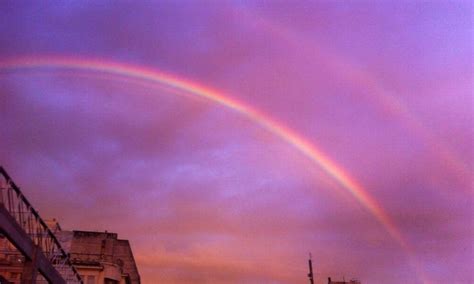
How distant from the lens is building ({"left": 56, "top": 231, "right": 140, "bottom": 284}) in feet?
166

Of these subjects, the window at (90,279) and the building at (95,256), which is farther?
the building at (95,256)

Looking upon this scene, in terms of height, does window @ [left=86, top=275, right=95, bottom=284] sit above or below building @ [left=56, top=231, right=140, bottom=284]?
below

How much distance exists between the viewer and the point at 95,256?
55.0 metres

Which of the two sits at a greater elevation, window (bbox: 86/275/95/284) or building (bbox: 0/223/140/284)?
building (bbox: 0/223/140/284)

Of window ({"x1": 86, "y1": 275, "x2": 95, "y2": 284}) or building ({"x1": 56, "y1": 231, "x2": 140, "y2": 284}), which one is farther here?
building ({"x1": 56, "y1": 231, "x2": 140, "y2": 284})

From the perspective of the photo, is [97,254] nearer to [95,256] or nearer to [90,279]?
[95,256]

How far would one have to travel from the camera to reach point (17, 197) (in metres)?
21.1

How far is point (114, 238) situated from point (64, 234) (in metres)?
5.39

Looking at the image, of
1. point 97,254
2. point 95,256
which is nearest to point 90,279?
point 95,256

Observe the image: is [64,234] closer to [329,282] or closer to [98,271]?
[98,271]

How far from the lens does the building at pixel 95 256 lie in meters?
50.6

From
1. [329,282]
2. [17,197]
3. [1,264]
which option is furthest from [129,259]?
[17,197]

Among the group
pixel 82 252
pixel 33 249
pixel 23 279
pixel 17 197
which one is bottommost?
pixel 23 279

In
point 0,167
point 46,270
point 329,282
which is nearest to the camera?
point 0,167
